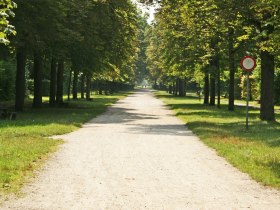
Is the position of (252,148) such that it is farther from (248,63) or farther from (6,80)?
(6,80)

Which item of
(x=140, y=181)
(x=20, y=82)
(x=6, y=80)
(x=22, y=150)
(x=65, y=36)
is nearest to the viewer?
(x=140, y=181)

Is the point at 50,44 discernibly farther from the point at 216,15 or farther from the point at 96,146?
the point at 96,146

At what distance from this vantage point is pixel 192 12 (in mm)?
22656

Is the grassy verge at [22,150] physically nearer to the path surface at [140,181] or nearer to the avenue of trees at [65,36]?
the path surface at [140,181]

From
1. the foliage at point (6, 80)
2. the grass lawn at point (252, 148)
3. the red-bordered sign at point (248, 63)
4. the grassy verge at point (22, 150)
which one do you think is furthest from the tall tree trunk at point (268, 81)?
the foliage at point (6, 80)

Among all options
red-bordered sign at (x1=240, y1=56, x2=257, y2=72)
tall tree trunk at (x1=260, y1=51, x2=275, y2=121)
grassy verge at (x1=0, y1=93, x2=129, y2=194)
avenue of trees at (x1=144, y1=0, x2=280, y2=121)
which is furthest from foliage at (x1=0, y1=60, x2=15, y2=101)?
red-bordered sign at (x1=240, y1=56, x2=257, y2=72)

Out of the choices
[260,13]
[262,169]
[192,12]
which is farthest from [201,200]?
[192,12]

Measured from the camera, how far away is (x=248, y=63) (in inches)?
715

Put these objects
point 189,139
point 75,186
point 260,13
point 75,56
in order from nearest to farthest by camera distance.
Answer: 1. point 75,186
2. point 189,139
3. point 260,13
4. point 75,56

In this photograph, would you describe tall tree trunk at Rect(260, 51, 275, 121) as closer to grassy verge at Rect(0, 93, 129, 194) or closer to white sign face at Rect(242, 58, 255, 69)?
white sign face at Rect(242, 58, 255, 69)

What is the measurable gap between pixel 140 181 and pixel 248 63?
10.8m

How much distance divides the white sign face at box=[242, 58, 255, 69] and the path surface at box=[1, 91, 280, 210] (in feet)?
17.6

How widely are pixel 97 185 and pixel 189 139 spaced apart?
8045mm

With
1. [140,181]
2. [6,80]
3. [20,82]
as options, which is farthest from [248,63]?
[6,80]
